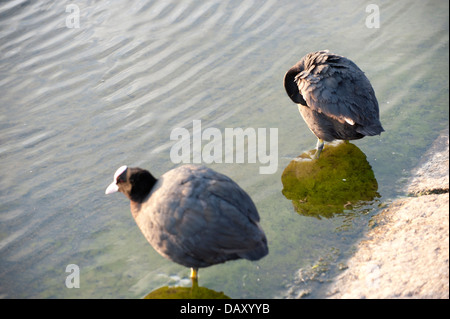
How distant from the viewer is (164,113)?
6.87 m

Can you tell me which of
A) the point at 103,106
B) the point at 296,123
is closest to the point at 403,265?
the point at 296,123

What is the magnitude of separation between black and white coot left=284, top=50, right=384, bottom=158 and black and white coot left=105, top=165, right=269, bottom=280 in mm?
1795

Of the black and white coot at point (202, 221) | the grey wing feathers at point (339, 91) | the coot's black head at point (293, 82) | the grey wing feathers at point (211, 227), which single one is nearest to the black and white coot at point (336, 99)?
the grey wing feathers at point (339, 91)

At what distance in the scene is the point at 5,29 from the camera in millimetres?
8797

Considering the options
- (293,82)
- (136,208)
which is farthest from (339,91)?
(136,208)

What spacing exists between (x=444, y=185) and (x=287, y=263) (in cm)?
199

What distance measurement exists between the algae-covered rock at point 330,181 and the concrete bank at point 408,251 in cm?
45

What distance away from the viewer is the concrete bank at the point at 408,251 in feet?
12.5

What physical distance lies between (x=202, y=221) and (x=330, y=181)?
2.26 metres

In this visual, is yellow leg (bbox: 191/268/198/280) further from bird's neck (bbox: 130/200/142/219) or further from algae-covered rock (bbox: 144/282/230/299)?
bird's neck (bbox: 130/200/142/219)

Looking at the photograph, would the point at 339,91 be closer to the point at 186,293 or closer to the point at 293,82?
the point at 293,82

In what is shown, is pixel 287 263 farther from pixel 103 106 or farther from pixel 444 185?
pixel 103 106

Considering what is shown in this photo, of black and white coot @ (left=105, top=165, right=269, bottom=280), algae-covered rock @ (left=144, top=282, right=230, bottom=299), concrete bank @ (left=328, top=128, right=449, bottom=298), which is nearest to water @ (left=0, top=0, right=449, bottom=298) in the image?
algae-covered rock @ (left=144, top=282, right=230, bottom=299)

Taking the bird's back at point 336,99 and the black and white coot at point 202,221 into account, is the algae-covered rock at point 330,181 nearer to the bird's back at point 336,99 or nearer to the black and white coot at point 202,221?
the bird's back at point 336,99
